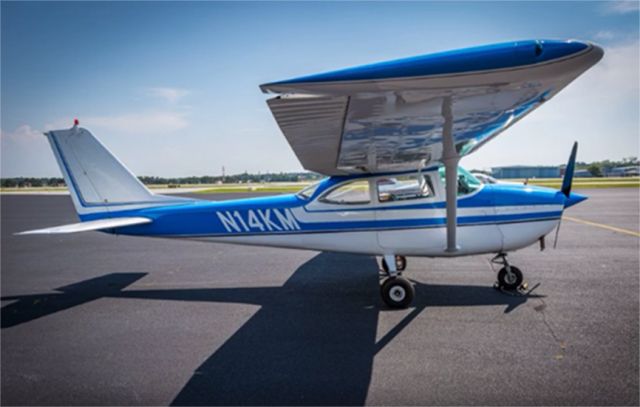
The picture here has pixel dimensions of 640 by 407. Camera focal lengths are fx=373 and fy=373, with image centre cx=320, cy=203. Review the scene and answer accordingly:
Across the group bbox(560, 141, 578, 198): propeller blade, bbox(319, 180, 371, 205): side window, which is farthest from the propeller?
bbox(319, 180, 371, 205): side window

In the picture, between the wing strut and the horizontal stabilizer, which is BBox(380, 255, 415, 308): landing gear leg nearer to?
the wing strut

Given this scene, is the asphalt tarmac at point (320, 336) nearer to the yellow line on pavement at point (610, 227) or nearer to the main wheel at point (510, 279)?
the main wheel at point (510, 279)

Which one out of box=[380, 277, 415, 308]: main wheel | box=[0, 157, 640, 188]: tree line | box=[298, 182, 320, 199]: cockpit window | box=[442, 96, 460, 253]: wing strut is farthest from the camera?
box=[0, 157, 640, 188]: tree line

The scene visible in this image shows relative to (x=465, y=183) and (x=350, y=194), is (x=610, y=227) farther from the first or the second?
(x=350, y=194)

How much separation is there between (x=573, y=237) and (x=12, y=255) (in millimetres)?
13862

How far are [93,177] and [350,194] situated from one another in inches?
157

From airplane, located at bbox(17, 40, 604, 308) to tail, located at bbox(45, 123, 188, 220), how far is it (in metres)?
0.02

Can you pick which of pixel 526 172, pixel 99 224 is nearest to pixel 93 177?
pixel 99 224

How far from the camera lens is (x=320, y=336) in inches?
152

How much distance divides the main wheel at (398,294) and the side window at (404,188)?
3.97 ft

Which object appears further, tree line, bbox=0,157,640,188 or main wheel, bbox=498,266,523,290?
tree line, bbox=0,157,640,188

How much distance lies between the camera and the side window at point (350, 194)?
211 inches

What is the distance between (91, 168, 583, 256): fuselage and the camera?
5.07 metres

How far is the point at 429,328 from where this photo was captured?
4.00 metres
